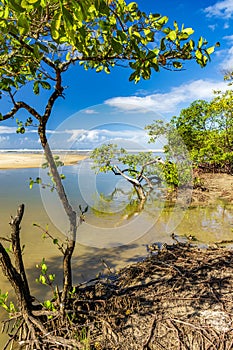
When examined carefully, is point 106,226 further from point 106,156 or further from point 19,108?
point 19,108

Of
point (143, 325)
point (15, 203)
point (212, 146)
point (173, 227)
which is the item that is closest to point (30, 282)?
point (143, 325)

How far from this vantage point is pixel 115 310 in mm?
2979

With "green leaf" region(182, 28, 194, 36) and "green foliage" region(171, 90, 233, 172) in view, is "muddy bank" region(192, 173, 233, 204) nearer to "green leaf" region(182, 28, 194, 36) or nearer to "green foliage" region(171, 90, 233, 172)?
"green foliage" region(171, 90, 233, 172)

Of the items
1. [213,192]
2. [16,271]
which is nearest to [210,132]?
[213,192]

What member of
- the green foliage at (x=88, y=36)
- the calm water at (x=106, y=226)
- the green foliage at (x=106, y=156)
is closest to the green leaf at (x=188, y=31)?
the green foliage at (x=88, y=36)

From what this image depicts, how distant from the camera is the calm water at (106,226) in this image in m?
4.94

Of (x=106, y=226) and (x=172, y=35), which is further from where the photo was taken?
(x=106, y=226)

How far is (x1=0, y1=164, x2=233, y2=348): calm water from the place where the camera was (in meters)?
4.94

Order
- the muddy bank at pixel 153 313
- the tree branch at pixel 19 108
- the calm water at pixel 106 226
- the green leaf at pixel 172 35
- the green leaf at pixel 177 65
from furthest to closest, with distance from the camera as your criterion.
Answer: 1. the calm water at pixel 106 226
2. the tree branch at pixel 19 108
3. the muddy bank at pixel 153 313
4. the green leaf at pixel 177 65
5. the green leaf at pixel 172 35

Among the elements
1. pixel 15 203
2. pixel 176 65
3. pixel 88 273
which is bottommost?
pixel 88 273

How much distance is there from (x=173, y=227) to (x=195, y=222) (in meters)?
0.81

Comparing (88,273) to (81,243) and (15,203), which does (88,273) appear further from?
(15,203)

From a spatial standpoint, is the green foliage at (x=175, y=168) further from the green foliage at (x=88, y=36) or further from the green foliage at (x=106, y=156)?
the green foliage at (x=88, y=36)

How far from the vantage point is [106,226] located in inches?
282
